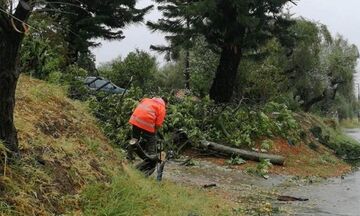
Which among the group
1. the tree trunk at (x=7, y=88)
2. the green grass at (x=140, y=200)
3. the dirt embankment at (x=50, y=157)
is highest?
the tree trunk at (x=7, y=88)

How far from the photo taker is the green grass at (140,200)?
605 centimetres

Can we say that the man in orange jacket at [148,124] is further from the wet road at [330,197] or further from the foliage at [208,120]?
the foliage at [208,120]

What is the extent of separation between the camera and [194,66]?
1256 inches

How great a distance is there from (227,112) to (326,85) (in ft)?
95.5

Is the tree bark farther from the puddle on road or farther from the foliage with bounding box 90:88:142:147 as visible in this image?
the foliage with bounding box 90:88:142:147

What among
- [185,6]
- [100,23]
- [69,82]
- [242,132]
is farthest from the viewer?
[100,23]

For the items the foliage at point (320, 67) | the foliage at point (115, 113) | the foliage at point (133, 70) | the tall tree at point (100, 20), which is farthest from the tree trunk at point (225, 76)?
the foliage at point (320, 67)

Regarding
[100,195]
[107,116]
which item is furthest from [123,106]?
[100,195]

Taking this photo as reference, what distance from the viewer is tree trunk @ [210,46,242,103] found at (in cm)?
2117

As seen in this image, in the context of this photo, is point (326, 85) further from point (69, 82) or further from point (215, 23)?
point (69, 82)

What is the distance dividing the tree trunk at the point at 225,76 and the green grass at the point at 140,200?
12319 millimetres

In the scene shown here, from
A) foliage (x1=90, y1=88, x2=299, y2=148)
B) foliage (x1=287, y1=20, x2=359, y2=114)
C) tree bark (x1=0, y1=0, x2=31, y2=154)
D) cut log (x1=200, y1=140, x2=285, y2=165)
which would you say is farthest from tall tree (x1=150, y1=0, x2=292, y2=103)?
foliage (x1=287, y1=20, x2=359, y2=114)

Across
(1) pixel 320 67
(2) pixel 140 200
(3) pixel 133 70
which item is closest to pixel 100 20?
(3) pixel 133 70

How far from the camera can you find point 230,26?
19969 mm
